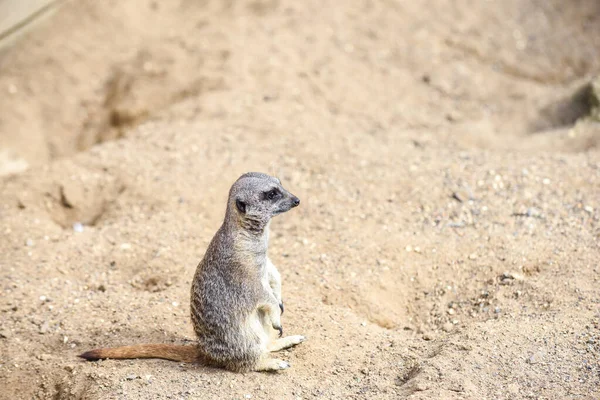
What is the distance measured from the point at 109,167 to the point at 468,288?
2.53 m

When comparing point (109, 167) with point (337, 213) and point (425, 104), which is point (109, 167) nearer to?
point (337, 213)

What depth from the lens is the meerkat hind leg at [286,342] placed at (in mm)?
3165

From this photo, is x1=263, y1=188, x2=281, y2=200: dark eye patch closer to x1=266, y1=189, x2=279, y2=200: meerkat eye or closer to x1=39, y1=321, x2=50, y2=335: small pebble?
x1=266, y1=189, x2=279, y2=200: meerkat eye

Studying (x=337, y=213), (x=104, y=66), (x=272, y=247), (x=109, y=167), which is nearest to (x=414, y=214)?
(x=337, y=213)

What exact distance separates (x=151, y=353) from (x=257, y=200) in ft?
2.89

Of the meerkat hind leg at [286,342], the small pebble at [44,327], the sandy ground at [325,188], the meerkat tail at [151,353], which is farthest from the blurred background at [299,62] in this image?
the meerkat tail at [151,353]

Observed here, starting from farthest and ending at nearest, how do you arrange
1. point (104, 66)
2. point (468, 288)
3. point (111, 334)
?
point (104, 66) → point (468, 288) → point (111, 334)

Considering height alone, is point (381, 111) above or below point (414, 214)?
above

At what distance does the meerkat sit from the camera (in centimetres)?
287

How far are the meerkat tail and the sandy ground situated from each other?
7cm

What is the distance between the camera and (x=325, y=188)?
4.41m

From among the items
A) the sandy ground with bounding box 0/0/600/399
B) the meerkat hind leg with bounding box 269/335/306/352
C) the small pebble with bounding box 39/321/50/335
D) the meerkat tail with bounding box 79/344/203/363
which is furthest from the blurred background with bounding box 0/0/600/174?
the meerkat tail with bounding box 79/344/203/363

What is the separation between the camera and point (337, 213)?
13.8 ft

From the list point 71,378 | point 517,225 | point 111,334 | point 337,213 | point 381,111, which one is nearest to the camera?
point 71,378
